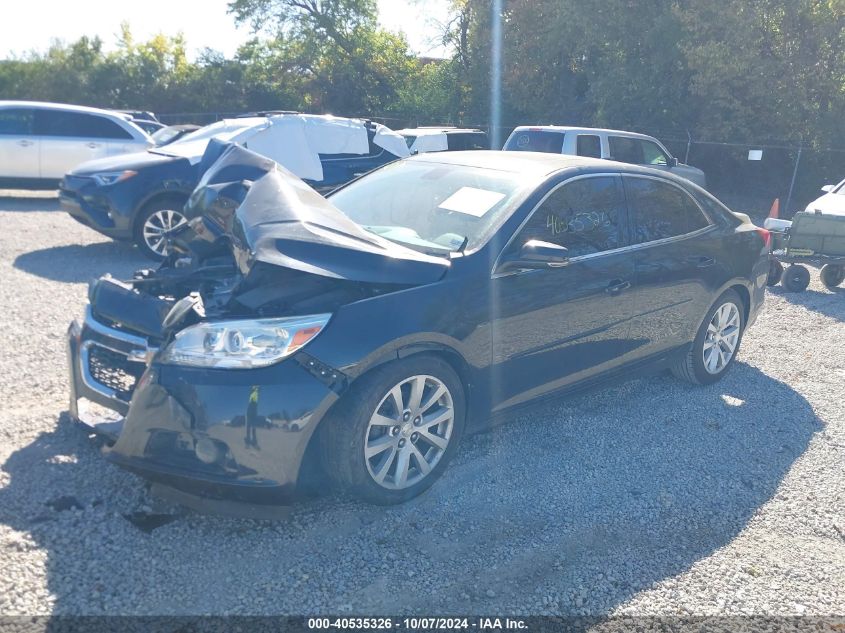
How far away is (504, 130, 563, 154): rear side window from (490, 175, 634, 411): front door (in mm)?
8459

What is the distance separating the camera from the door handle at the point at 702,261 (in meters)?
5.28

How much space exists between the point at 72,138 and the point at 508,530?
12.7 metres

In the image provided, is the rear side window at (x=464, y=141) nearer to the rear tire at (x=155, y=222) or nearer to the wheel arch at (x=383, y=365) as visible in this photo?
the rear tire at (x=155, y=222)

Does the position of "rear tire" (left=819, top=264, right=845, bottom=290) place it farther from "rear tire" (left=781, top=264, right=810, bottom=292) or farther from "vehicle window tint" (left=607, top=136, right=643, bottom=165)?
"vehicle window tint" (left=607, top=136, right=643, bottom=165)

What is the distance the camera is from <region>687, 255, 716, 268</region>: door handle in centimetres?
528

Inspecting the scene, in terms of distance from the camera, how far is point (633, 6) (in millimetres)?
18781

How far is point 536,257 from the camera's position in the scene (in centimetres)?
400

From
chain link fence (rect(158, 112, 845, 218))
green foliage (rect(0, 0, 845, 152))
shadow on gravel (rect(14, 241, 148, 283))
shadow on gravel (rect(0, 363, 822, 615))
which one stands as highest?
green foliage (rect(0, 0, 845, 152))

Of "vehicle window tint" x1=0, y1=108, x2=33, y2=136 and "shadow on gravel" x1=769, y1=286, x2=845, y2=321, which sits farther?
"vehicle window tint" x1=0, y1=108, x2=33, y2=136

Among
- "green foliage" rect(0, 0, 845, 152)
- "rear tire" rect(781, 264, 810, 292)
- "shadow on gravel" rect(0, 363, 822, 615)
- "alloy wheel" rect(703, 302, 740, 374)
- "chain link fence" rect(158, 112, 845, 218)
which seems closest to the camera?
"shadow on gravel" rect(0, 363, 822, 615)

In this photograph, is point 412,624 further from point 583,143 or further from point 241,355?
point 583,143

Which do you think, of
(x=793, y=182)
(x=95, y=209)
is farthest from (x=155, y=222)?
(x=793, y=182)

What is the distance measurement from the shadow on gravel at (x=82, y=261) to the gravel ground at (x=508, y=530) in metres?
3.32

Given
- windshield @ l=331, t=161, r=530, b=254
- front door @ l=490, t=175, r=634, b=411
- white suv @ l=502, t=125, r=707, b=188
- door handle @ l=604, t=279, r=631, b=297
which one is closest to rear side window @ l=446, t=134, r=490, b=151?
white suv @ l=502, t=125, r=707, b=188
